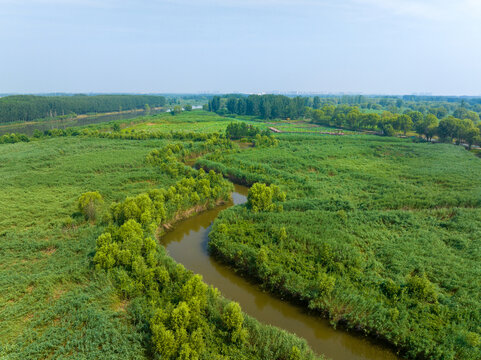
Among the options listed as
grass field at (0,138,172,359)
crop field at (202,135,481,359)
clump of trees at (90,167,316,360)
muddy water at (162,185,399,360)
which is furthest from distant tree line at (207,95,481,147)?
clump of trees at (90,167,316,360)

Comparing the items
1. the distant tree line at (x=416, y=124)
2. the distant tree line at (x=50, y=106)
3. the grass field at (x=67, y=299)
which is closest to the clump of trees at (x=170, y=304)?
the grass field at (x=67, y=299)

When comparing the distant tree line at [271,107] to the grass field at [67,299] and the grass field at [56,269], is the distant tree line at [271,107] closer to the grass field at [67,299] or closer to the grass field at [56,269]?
the grass field at [56,269]

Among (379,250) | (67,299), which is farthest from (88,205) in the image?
(379,250)

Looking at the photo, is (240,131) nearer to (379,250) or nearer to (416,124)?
(416,124)

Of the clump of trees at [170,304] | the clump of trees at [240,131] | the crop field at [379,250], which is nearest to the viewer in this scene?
the clump of trees at [170,304]

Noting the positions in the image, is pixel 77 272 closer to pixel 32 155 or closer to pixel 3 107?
pixel 32 155

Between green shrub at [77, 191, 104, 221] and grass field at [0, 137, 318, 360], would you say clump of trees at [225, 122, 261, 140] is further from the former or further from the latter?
green shrub at [77, 191, 104, 221]

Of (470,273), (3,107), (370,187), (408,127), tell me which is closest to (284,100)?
(408,127)
